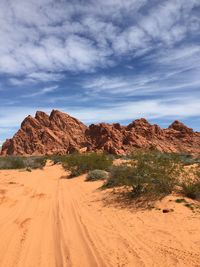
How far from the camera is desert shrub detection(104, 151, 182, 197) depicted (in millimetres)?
14625

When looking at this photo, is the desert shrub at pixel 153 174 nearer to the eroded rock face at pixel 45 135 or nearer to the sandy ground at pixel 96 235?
the sandy ground at pixel 96 235

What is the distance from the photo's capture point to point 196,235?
9.22m

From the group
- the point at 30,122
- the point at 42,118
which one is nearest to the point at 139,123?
the point at 42,118

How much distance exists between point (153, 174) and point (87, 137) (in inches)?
4164

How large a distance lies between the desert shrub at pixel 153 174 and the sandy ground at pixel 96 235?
1.10m

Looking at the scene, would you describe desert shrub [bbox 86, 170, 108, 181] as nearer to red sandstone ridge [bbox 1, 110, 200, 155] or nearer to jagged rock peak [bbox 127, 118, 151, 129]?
red sandstone ridge [bbox 1, 110, 200, 155]

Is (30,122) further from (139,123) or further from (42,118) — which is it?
(139,123)

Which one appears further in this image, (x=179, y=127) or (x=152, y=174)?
(x=179, y=127)

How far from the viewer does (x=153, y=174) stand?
15125 mm

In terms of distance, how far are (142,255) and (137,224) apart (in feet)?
9.84

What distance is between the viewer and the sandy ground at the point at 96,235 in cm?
767

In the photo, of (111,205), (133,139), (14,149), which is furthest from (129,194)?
(14,149)

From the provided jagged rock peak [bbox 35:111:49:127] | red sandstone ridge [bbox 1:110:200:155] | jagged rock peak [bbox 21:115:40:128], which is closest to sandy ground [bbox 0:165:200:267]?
red sandstone ridge [bbox 1:110:200:155]

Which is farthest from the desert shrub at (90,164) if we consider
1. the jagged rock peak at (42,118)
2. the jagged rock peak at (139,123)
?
the jagged rock peak at (42,118)
